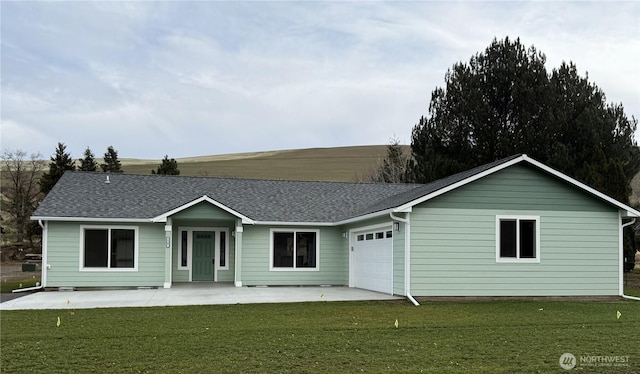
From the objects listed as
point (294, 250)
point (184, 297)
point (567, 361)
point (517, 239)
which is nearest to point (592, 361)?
point (567, 361)

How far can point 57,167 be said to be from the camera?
4031cm

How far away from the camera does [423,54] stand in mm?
21594

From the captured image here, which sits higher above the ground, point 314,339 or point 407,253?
point 407,253

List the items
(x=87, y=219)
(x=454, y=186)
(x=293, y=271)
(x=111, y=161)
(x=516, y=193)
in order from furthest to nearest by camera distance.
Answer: (x=111, y=161) → (x=293, y=271) → (x=87, y=219) → (x=516, y=193) → (x=454, y=186)

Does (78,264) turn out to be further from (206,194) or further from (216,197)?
(216,197)

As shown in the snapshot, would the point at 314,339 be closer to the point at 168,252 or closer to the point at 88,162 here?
the point at 168,252

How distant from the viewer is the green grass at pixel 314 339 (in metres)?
7.67

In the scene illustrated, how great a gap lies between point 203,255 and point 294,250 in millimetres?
3212

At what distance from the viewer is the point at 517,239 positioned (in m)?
16.8

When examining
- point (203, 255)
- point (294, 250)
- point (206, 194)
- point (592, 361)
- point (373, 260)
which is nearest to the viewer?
point (592, 361)

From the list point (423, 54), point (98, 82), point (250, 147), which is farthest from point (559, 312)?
point (250, 147)

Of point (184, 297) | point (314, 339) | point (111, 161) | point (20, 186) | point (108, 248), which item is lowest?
point (184, 297)

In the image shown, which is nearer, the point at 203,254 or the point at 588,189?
the point at 588,189

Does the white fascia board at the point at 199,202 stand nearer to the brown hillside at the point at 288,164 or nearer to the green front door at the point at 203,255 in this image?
the green front door at the point at 203,255
